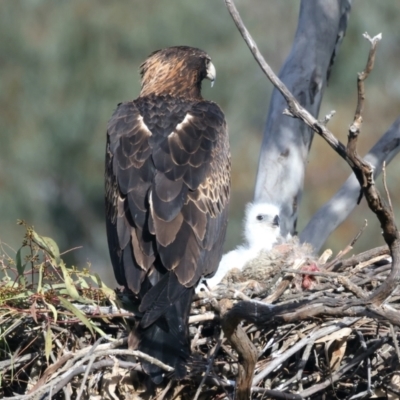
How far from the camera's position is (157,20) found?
15.0 meters

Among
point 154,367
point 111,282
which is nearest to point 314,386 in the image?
point 154,367

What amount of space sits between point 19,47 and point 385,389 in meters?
12.0

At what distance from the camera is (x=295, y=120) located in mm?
6988

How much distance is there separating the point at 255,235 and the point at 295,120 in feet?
3.49

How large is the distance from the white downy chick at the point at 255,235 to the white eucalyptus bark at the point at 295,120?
299mm

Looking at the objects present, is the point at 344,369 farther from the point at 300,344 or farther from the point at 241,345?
the point at 241,345

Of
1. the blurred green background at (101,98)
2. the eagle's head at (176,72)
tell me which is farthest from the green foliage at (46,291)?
the blurred green background at (101,98)

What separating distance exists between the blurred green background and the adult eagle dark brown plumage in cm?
816

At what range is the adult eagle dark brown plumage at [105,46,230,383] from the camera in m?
4.66

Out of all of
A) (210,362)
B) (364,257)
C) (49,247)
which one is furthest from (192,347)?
(364,257)

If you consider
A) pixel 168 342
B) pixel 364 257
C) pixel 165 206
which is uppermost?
pixel 165 206

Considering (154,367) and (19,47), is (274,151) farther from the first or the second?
(19,47)

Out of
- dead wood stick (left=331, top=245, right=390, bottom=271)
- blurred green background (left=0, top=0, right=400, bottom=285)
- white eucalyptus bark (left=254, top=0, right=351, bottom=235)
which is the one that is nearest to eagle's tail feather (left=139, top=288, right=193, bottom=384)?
dead wood stick (left=331, top=245, right=390, bottom=271)

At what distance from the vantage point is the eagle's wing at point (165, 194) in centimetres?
488
